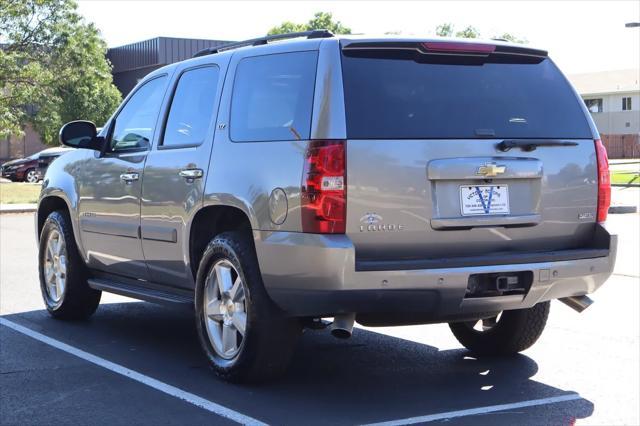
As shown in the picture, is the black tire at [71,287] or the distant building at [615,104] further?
the distant building at [615,104]

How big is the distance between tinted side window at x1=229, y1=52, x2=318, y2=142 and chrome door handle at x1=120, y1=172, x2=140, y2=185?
117cm

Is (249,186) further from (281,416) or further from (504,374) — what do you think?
(504,374)

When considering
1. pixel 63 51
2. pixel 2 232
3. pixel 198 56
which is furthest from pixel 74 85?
pixel 198 56

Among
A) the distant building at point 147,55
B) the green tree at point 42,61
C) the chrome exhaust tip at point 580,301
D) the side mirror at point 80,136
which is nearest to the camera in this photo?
the chrome exhaust tip at point 580,301

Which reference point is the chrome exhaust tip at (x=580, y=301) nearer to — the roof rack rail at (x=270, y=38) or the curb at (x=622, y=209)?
the roof rack rail at (x=270, y=38)

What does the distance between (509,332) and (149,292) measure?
8.32ft

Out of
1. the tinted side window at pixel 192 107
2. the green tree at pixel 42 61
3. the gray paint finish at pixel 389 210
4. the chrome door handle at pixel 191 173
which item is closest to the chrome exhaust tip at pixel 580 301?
the gray paint finish at pixel 389 210

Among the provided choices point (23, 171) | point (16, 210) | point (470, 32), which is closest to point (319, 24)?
point (470, 32)

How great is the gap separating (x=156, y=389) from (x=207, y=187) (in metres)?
1.28

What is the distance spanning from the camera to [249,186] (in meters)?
5.56

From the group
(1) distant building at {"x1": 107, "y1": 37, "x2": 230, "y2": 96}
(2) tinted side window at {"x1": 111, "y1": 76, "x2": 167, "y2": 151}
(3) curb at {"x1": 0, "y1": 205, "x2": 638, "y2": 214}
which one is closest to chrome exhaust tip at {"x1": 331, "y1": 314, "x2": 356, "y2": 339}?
(2) tinted side window at {"x1": 111, "y1": 76, "x2": 167, "y2": 151}

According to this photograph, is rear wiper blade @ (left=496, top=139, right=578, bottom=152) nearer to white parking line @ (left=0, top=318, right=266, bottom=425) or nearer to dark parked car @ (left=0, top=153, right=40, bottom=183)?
white parking line @ (left=0, top=318, right=266, bottom=425)

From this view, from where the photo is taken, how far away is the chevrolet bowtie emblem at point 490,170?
5359 mm

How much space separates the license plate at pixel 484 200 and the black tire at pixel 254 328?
1.22 m
